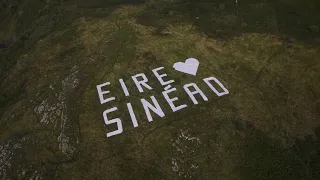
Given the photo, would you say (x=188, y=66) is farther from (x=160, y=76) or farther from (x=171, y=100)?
(x=171, y=100)

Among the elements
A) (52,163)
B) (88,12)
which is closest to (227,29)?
(88,12)

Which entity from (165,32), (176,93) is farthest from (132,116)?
(165,32)

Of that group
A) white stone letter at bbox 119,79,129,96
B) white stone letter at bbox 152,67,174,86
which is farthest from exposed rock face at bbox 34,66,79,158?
white stone letter at bbox 152,67,174,86

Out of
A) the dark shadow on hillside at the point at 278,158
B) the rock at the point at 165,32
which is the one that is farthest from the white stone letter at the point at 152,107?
the rock at the point at 165,32

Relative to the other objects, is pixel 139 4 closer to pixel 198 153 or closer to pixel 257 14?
pixel 257 14

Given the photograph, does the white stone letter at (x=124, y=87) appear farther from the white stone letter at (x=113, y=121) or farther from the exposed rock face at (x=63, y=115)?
the exposed rock face at (x=63, y=115)
